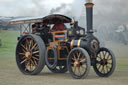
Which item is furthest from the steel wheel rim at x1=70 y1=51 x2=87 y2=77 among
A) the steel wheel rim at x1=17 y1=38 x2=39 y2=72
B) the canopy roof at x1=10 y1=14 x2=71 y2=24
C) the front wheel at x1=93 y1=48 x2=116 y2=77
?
the canopy roof at x1=10 y1=14 x2=71 y2=24

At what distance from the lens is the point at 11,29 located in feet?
158

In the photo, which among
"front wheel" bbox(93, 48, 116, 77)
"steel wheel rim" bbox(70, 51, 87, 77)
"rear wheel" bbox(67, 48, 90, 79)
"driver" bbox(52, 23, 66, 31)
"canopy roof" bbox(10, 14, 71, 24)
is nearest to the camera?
"rear wheel" bbox(67, 48, 90, 79)

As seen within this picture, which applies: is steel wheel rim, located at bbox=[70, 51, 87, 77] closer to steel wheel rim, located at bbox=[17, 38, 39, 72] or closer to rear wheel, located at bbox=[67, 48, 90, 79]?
rear wheel, located at bbox=[67, 48, 90, 79]

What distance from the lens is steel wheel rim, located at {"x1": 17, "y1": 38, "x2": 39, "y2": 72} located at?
39.3 ft

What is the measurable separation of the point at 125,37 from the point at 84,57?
2494 cm

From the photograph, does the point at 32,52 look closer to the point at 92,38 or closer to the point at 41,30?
the point at 41,30

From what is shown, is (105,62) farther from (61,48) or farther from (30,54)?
(30,54)

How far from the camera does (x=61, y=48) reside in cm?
1167

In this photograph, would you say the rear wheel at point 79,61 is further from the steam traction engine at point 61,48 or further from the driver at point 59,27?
the driver at point 59,27

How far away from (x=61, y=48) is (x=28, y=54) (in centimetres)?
150

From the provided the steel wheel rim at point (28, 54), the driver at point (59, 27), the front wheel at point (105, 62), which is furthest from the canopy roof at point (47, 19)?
the front wheel at point (105, 62)

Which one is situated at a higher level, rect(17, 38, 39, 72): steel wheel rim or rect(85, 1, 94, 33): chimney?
rect(85, 1, 94, 33): chimney

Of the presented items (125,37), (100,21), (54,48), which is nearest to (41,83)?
(54,48)

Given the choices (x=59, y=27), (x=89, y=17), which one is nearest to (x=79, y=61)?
(x=89, y=17)
